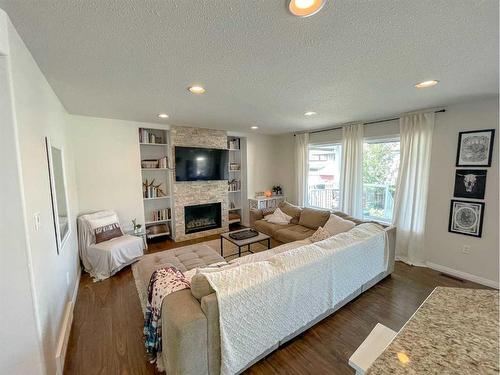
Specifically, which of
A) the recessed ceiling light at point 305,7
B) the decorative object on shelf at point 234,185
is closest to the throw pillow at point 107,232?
the decorative object on shelf at point 234,185

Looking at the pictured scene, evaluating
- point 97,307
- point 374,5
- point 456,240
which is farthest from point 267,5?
point 456,240

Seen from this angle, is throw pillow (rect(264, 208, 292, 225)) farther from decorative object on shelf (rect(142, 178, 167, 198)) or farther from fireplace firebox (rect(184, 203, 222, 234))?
decorative object on shelf (rect(142, 178, 167, 198))

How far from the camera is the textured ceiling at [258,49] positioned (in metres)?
1.09

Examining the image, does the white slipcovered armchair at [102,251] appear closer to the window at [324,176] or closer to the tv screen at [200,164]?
the tv screen at [200,164]

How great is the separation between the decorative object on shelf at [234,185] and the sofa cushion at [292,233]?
211 cm

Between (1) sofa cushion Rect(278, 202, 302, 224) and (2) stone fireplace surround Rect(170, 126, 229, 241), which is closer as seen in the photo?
(1) sofa cushion Rect(278, 202, 302, 224)

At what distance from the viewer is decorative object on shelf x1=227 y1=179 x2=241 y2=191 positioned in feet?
17.9

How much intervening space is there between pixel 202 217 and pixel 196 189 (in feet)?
2.30

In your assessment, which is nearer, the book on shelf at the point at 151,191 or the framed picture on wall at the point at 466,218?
the framed picture on wall at the point at 466,218

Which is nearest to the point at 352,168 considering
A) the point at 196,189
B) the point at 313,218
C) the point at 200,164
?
the point at 313,218

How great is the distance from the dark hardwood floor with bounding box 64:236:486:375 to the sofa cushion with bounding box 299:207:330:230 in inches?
47.2

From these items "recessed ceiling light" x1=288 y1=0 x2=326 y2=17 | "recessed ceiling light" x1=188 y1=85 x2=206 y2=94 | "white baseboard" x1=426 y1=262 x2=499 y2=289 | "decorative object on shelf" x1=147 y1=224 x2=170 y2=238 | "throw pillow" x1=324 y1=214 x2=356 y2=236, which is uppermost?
"recessed ceiling light" x1=188 y1=85 x2=206 y2=94

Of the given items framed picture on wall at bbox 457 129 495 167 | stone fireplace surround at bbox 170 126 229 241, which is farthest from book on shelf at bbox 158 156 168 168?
framed picture on wall at bbox 457 129 495 167

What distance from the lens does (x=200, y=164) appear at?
4492 mm
